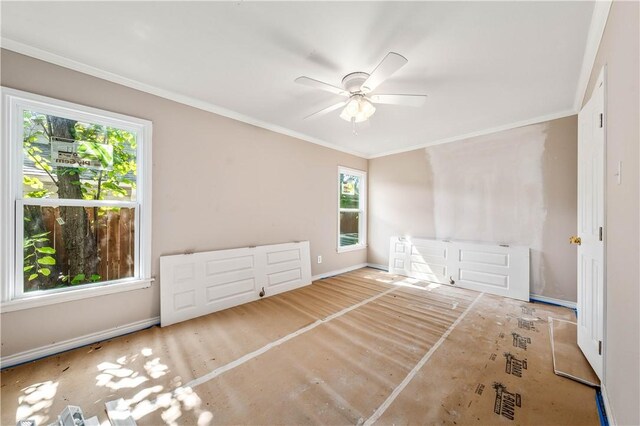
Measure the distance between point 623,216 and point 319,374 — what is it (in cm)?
207

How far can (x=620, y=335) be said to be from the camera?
1250 millimetres

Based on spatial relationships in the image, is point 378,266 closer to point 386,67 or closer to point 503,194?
point 503,194

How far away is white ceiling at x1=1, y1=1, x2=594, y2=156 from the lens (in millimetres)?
1578

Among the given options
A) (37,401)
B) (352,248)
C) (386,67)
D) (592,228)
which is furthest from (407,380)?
(352,248)

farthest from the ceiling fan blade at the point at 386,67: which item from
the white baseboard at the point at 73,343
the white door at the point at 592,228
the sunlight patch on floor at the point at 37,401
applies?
the white baseboard at the point at 73,343

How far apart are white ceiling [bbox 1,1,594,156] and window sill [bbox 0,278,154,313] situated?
205 cm

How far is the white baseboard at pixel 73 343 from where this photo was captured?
6.23 feet

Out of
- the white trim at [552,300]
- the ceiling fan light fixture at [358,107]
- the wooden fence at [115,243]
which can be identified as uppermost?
the ceiling fan light fixture at [358,107]

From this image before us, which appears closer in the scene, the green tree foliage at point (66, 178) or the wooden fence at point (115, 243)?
the green tree foliage at point (66, 178)

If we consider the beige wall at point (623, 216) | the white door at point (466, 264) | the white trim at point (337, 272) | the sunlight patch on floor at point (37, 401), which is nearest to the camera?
the beige wall at point (623, 216)

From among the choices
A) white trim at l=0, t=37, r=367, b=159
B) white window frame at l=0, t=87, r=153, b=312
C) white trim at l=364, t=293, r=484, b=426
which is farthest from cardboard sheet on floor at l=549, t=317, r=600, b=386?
white trim at l=0, t=37, r=367, b=159

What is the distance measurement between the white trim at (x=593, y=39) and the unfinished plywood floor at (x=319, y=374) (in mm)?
2512

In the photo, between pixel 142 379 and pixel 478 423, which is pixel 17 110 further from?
pixel 478 423

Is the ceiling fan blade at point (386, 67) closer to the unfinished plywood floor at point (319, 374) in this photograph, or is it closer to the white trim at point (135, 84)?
the white trim at point (135, 84)
